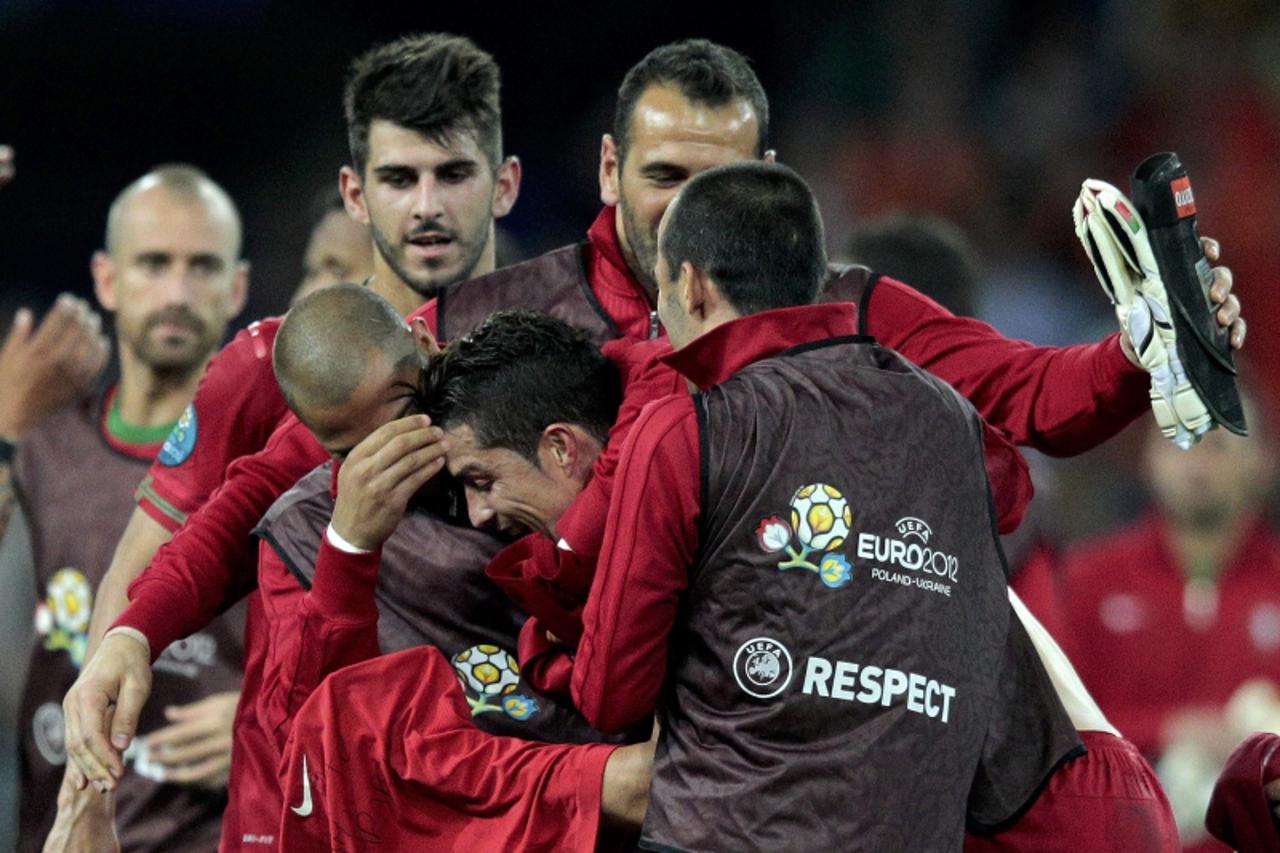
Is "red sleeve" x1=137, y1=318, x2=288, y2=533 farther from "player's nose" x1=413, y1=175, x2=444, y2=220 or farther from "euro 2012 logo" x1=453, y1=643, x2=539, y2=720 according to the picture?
"euro 2012 logo" x1=453, y1=643, x2=539, y2=720

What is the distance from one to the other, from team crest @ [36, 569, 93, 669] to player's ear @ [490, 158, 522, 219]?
1586 mm

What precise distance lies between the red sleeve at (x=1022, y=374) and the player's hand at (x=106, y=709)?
57.1 inches

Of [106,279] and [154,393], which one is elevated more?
[106,279]

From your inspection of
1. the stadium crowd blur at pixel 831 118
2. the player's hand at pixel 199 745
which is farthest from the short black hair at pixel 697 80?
the stadium crowd blur at pixel 831 118

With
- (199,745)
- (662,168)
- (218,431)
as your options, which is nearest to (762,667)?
(662,168)

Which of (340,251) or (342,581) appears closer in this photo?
(342,581)

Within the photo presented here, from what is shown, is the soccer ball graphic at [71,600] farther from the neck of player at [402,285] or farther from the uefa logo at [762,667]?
the uefa logo at [762,667]

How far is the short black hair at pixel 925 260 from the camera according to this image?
5305mm

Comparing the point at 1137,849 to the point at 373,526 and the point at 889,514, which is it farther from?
the point at 373,526

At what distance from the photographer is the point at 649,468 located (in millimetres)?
2777

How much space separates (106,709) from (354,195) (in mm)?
1733

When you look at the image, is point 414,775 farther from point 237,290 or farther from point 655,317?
point 237,290

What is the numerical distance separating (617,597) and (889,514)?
0.42 metres

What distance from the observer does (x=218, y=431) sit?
418cm
